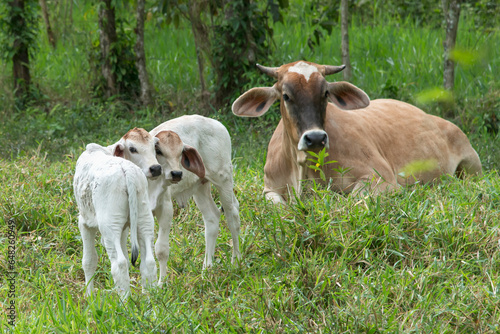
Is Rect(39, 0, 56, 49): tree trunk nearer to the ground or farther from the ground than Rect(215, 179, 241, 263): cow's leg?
nearer to the ground

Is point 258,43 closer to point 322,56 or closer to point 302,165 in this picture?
point 322,56

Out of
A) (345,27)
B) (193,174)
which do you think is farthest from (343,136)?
(345,27)

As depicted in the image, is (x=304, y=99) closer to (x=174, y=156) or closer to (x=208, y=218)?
(x=208, y=218)

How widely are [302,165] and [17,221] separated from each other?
2117mm

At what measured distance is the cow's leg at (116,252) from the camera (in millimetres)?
2859

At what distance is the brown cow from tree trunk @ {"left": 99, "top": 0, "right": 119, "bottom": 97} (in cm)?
407

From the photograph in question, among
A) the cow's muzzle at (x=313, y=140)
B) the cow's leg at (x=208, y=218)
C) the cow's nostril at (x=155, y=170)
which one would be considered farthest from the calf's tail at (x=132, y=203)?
the cow's muzzle at (x=313, y=140)

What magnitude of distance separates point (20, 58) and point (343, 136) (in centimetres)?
568

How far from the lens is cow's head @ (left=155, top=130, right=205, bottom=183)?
128 inches

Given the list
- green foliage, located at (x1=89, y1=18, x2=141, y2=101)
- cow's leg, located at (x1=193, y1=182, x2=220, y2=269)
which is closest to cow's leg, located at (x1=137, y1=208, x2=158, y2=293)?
cow's leg, located at (x1=193, y1=182, x2=220, y2=269)

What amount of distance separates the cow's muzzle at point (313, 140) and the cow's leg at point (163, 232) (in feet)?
3.42

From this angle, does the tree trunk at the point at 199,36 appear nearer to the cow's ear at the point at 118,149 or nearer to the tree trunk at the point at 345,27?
the tree trunk at the point at 345,27

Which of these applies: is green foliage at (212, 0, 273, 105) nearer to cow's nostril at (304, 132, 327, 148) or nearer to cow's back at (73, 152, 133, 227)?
cow's nostril at (304, 132, 327, 148)

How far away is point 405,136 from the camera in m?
5.49
